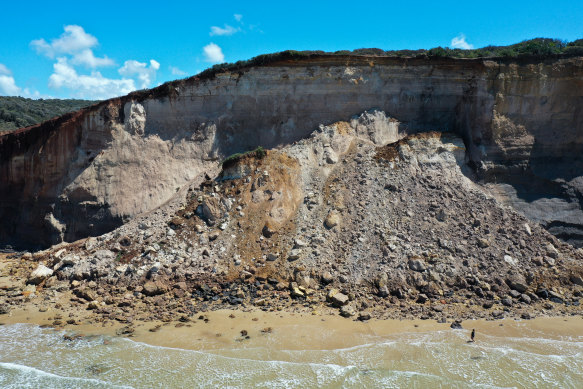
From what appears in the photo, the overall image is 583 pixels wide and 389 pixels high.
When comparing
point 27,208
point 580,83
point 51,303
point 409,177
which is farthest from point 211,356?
point 580,83

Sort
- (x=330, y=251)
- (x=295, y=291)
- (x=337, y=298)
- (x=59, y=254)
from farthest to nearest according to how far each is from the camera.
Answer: (x=59, y=254) → (x=330, y=251) → (x=295, y=291) → (x=337, y=298)

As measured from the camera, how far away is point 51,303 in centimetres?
1123

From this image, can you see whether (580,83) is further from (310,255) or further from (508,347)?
(310,255)

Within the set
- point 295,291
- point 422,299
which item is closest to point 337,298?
point 295,291

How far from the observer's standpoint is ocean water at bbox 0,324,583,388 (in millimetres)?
7824

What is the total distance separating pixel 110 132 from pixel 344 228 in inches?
445

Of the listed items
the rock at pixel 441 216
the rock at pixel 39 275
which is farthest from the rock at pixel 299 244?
the rock at pixel 39 275

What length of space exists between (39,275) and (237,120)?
955 cm

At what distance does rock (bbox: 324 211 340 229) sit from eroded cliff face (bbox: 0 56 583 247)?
464 centimetres

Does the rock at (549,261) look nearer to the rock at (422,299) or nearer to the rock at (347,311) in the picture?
the rock at (422,299)

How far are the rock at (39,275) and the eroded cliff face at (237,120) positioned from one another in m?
3.37

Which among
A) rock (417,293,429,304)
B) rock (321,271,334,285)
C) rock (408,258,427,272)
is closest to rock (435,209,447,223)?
rock (408,258,427,272)

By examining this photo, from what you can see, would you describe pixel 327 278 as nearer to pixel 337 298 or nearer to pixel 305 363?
pixel 337 298

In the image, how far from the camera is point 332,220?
12.9m
